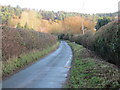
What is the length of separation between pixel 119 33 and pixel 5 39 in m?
8.04

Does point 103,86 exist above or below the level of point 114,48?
below

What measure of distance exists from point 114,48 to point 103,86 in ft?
14.7

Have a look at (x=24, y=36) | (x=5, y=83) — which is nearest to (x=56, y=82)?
(x=5, y=83)

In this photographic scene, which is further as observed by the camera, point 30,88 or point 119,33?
point 119,33

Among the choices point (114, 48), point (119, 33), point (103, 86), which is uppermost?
point (119, 33)

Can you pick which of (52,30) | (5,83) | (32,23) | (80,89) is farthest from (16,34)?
(52,30)

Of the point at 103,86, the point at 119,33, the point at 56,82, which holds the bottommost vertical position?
the point at 56,82

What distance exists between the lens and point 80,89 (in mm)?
7500

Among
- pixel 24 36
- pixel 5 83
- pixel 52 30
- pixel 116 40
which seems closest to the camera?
pixel 5 83

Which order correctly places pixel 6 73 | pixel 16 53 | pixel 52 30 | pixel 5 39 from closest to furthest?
1. pixel 6 73
2. pixel 5 39
3. pixel 16 53
4. pixel 52 30

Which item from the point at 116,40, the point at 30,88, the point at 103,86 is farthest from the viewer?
the point at 116,40

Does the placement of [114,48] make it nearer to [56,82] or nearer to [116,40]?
[116,40]

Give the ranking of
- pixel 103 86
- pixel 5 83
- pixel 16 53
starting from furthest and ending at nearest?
pixel 16 53, pixel 5 83, pixel 103 86

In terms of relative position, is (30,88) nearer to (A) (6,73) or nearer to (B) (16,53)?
(A) (6,73)
